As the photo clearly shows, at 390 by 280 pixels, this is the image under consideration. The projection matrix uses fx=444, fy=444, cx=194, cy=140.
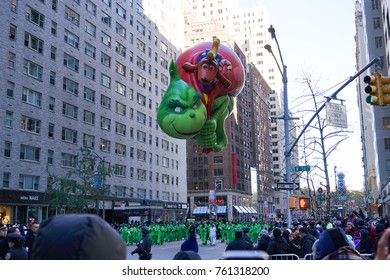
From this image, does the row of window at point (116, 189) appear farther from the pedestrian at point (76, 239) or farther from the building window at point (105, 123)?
the pedestrian at point (76, 239)

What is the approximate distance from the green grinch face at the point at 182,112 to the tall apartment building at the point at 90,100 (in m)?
31.7

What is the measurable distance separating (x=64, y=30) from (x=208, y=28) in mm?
Answer: 57476

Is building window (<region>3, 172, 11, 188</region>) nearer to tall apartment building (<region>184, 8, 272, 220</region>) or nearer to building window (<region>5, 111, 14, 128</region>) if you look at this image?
building window (<region>5, 111, 14, 128</region>)

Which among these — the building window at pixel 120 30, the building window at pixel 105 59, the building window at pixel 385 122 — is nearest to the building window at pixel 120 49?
the building window at pixel 120 30

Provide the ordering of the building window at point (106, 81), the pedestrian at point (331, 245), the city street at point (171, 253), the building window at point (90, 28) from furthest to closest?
the building window at point (106, 81)
the building window at point (90, 28)
the city street at point (171, 253)
the pedestrian at point (331, 245)

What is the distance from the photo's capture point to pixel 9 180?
40.8 meters

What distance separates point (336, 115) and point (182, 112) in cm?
829

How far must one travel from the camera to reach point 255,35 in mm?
174375

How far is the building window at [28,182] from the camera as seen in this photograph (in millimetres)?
42316

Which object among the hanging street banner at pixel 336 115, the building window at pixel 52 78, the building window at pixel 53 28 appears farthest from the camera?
the building window at pixel 53 28

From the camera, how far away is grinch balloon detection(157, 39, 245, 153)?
12250mm

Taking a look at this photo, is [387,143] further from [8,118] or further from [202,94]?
[202,94]

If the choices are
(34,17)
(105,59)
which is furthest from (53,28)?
(105,59)

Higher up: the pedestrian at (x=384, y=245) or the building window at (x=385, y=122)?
the building window at (x=385, y=122)
